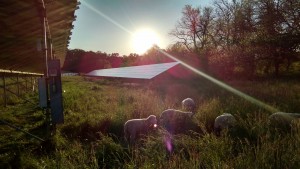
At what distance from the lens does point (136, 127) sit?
704cm

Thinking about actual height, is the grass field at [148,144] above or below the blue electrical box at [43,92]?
below

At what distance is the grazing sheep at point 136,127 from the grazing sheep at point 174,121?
0.42 metres

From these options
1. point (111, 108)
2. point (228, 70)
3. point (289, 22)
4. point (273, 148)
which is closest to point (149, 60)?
point (228, 70)

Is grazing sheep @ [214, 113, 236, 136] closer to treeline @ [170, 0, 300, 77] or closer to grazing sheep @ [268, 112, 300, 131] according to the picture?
grazing sheep @ [268, 112, 300, 131]

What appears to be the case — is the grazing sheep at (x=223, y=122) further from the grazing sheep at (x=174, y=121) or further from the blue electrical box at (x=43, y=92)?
the blue electrical box at (x=43, y=92)

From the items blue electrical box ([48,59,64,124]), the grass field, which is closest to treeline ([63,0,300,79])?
the grass field

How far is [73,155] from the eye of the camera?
16.5 ft

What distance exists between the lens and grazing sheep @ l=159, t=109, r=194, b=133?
25.2ft

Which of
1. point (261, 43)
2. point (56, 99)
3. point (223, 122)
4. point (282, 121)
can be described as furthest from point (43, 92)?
point (261, 43)

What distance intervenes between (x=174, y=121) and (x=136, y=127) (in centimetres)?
114

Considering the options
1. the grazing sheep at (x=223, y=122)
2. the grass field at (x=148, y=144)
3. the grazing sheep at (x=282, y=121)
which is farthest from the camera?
the grazing sheep at (x=223, y=122)

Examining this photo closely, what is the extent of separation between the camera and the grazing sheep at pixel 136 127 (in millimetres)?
6943

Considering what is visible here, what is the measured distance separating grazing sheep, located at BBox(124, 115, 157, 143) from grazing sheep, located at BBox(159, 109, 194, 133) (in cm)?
42

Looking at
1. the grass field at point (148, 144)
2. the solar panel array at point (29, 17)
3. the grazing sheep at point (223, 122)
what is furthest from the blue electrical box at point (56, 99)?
the grazing sheep at point (223, 122)
